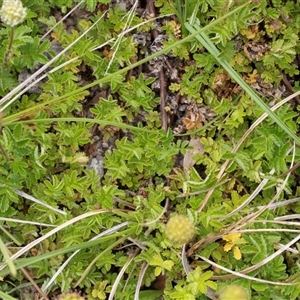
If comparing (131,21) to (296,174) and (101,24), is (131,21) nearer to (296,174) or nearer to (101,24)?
(101,24)

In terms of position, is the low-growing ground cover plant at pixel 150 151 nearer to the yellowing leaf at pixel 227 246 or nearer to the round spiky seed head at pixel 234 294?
the yellowing leaf at pixel 227 246

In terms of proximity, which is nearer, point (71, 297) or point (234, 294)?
point (234, 294)

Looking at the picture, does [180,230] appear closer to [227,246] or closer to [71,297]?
[227,246]

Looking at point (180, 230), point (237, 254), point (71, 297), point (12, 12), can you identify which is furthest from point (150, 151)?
point (12, 12)

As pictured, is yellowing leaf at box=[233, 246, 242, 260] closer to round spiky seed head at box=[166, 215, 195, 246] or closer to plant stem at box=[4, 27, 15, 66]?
round spiky seed head at box=[166, 215, 195, 246]

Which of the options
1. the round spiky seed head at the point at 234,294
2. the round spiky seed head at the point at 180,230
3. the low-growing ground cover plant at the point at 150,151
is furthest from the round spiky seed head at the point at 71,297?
the round spiky seed head at the point at 234,294

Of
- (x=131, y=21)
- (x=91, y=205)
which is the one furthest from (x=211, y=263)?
(x=131, y=21)

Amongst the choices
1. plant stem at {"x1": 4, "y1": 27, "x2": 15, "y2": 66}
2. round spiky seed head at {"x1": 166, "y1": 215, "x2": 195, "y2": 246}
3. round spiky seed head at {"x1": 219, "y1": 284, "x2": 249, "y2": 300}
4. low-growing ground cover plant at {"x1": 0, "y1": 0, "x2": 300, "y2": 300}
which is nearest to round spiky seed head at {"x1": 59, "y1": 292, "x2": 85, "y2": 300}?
low-growing ground cover plant at {"x1": 0, "y1": 0, "x2": 300, "y2": 300}

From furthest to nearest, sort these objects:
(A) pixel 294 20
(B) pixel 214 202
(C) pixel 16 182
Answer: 1. (A) pixel 294 20
2. (B) pixel 214 202
3. (C) pixel 16 182
